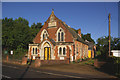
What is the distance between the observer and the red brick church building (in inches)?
1075

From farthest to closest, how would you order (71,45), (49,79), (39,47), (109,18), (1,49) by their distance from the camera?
1. (1,49)
2. (39,47)
3. (71,45)
4. (109,18)
5. (49,79)

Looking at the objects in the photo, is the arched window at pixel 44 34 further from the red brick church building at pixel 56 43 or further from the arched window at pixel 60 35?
the arched window at pixel 60 35

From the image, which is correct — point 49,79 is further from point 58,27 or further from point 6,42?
point 6,42

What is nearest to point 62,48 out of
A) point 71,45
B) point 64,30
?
point 71,45

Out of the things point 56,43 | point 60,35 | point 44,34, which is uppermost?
point 44,34

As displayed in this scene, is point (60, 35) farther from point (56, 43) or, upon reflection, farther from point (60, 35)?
point (56, 43)

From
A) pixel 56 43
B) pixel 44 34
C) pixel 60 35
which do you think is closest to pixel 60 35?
pixel 60 35

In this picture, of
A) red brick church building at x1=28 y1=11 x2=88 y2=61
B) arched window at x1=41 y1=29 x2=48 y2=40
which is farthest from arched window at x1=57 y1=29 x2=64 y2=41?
arched window at x1=41 y1=29 x2=48 y2=40

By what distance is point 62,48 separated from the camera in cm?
2766

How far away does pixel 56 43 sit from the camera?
28453 millimetres

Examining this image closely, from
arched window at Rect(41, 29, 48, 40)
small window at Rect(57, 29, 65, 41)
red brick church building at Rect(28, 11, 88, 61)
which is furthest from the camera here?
arched window at Rect(41, 29, 48, 40)

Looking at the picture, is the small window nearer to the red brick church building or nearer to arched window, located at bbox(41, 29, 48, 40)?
the red brick church building

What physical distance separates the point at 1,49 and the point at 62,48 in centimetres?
1969

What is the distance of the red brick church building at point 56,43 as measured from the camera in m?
27.3
